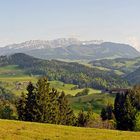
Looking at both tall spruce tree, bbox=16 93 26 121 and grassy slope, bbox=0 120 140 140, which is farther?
tall spruce tree, bbox=16 93 26 121

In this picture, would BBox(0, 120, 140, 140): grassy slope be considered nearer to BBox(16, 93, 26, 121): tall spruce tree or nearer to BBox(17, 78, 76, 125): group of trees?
BBox(17, 78, 76, 125): group of trees

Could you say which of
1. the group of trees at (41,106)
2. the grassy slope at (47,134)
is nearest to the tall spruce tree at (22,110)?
the group of trees at (41,106)

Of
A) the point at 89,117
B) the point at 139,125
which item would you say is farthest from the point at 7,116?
the point at 139,125

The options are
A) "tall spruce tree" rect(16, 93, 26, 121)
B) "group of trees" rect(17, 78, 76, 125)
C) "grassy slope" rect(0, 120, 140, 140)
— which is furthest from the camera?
"tall spruce tree" rect(16, 93, 26, 121)

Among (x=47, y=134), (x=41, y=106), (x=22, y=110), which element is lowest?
(x=22, y=110)

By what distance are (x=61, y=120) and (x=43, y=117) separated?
46.4 feet

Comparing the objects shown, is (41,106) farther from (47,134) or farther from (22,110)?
(47,134)

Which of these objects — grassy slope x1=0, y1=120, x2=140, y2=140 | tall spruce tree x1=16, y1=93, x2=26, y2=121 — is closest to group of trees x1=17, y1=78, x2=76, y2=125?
tall spruce tree x1=16, y1=93, x2=26, y2=121

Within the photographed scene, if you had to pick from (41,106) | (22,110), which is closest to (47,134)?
(41,106)

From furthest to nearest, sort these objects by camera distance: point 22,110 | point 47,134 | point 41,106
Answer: point 22,110
point 41,106
point 47,134

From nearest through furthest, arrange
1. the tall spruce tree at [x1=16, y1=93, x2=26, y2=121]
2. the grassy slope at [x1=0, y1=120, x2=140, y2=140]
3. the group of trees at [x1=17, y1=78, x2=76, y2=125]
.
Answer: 1. the grassy slope at [x1=0, y1=120, x2=140, y2=140]
2. the group of trees at [x1=17, y1=78, x2=76, y2=125]
3. the tall spruce tree at [x1=16, y1=93, x2=26, y2=121]

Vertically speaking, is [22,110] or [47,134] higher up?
[47,134]

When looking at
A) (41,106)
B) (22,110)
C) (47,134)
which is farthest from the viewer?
(22,110)

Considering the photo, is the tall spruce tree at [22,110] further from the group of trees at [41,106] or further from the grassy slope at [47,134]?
the grassy slope at [47,134]
